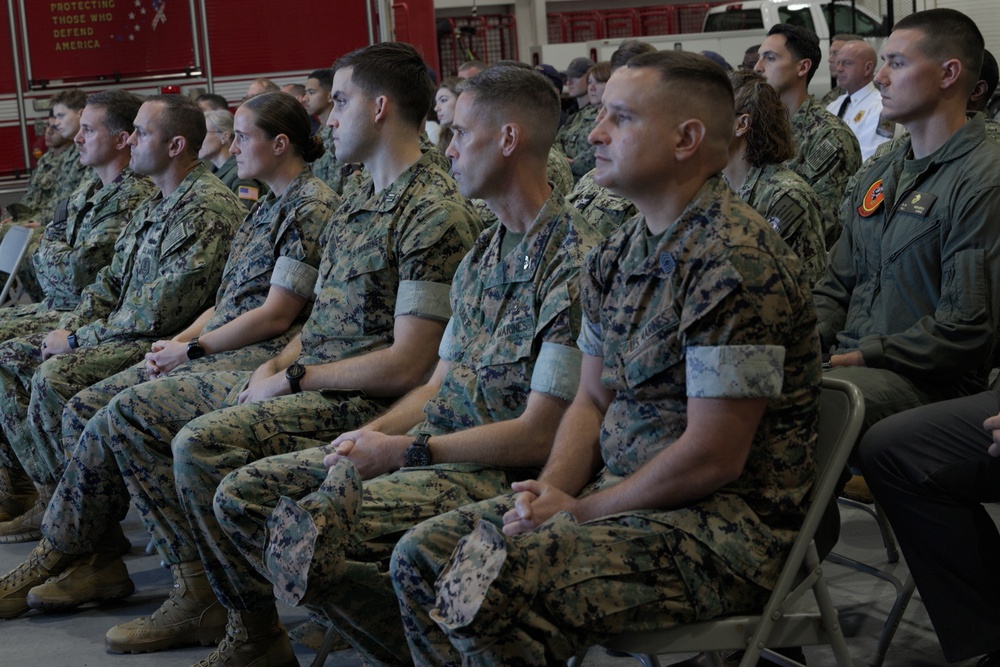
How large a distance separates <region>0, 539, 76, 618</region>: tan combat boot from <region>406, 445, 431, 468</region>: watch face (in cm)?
179

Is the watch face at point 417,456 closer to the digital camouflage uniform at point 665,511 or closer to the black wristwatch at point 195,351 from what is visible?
the digital camouflage uniform at point 665,511

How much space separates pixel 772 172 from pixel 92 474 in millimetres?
2409

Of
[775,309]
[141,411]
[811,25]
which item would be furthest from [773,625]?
[811,25]

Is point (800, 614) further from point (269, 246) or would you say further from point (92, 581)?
point (92, 581)

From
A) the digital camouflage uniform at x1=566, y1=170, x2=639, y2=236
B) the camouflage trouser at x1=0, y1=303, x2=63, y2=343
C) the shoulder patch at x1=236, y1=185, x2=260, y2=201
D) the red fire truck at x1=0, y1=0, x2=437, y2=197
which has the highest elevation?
the red fire truck at x1=0, y1=0, x2=437, y2=197

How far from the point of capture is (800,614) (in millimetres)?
2227

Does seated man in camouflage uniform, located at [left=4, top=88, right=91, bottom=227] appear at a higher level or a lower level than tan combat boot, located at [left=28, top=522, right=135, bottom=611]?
higher

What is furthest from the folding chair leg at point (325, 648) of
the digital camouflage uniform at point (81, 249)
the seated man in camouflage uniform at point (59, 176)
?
the seated man in camouflage uniform at point (59, 176)

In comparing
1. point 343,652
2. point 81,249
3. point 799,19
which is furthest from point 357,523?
point 799,19

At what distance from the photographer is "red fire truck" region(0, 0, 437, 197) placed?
10.1 meters

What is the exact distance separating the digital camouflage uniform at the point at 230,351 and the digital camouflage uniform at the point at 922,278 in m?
1.69

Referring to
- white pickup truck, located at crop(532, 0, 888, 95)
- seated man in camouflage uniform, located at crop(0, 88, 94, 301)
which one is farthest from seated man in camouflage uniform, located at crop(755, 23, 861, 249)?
white pickup truck, located at crop(532, 0, 888, 95)

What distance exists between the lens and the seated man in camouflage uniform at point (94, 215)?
540 centimetres

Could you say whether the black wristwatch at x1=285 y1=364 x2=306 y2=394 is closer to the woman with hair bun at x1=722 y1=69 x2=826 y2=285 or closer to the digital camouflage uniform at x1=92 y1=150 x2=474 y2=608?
the digital camouflage uniform at x1=92 y1=150 x2=474 y2=608
